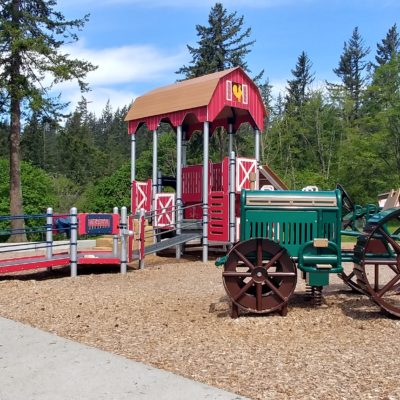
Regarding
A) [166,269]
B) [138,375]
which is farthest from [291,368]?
[166,269]

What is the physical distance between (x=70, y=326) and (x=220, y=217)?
7.25m

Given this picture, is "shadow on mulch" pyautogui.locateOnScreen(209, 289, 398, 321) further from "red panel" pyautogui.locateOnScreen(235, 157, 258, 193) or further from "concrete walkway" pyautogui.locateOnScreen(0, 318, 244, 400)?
"red panel" pyautogui.locateOnScreen(235, 157, 258, 193)

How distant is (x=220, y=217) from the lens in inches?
512

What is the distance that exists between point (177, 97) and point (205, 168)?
2223 millimetres

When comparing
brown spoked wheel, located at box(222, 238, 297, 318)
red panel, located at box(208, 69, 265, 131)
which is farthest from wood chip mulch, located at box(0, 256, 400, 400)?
red panel, located at box(208, 69, 265, 131)

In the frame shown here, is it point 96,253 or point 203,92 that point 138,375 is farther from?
point 203,92

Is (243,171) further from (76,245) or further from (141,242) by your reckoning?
(76,245)

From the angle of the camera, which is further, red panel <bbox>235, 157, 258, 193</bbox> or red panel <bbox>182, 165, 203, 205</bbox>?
red panel <bbox>182, 165, 203, 205</bbox>

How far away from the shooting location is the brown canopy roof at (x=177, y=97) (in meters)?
13.3

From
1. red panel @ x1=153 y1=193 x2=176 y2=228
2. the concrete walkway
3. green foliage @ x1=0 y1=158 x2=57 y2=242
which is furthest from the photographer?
green foliage @ x1=0 y1=158 x2=57 y2=242

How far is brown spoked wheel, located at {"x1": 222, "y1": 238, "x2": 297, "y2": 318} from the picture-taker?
250 inches

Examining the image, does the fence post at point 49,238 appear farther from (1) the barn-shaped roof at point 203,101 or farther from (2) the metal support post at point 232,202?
(1) the barn-shaped roof at point 203,101

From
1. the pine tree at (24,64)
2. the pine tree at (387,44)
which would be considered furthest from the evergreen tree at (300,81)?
the pine tree at (24,64)

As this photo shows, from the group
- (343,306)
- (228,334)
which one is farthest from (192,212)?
(228,334)
